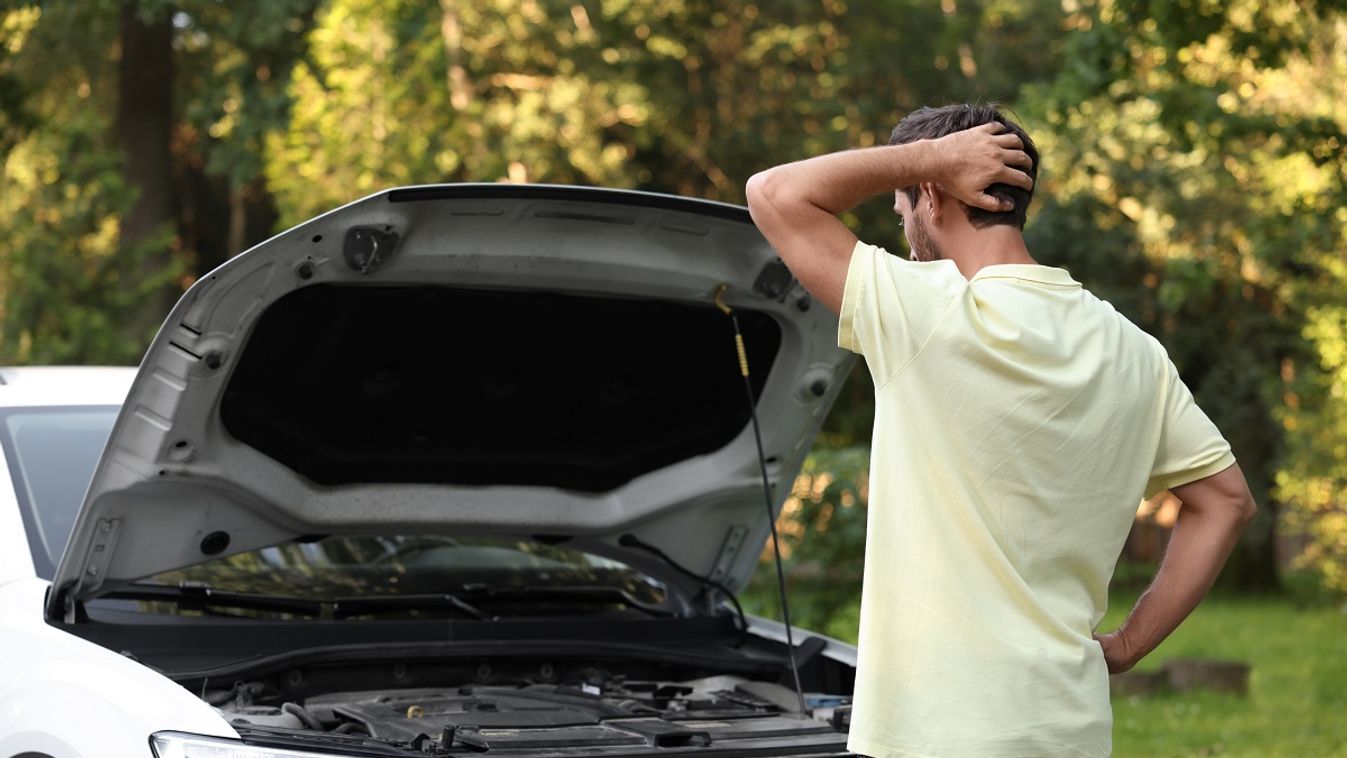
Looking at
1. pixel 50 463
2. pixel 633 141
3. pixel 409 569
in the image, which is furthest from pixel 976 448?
pixel 633 141

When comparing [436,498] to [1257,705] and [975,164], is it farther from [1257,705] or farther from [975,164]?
[1257,705]

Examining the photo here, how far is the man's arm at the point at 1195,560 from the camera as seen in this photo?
2605 mm

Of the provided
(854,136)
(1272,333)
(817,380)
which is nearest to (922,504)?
(817,380)

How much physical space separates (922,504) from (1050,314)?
358 millimetres

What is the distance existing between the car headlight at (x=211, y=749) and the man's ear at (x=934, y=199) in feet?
4.89

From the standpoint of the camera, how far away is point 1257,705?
1061cm

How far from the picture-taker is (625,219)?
143 inches

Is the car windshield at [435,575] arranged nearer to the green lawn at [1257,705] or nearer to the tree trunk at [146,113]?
the green lawn at [1257,705]

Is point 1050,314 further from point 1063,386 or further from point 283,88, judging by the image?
point 283,88

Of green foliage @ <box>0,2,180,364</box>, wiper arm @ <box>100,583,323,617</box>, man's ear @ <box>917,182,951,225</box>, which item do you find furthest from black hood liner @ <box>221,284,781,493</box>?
green foliage @ <box>0,2,180,364</box>

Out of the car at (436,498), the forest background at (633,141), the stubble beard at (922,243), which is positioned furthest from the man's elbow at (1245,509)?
the forest background at (633,141)

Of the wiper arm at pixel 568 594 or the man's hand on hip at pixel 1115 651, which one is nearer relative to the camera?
the man's hand on hip at pixel 1115 651

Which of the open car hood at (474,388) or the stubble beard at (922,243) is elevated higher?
the stubble beard at (922,243)

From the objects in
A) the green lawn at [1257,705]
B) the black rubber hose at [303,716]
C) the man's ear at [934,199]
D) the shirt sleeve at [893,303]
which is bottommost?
the green lawn at [1257,705]
